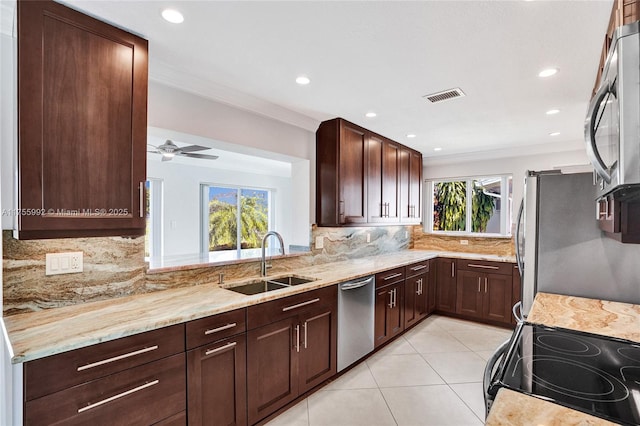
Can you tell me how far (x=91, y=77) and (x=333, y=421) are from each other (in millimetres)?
2524

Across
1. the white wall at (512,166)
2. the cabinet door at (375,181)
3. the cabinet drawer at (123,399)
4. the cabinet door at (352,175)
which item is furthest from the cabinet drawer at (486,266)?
the cabinet drawer at (123,399)

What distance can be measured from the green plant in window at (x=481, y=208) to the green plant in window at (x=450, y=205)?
0.14 meters

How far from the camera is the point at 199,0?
1463mm

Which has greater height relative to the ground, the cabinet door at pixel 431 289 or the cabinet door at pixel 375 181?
the cabinet door at pixel 375 181

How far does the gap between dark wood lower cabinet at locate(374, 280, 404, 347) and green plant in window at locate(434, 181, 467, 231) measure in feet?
6.79

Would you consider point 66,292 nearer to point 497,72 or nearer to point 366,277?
point 366,277

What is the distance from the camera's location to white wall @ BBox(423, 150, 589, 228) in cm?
409

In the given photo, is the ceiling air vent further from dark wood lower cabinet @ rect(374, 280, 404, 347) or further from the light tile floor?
the light tile floor

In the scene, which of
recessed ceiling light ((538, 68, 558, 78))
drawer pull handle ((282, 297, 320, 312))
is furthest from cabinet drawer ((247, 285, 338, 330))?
recessed ceiling light ((538, 68, 558, 78))

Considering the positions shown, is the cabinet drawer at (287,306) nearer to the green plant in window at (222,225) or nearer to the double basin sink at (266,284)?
the double basin sink at (266,284)

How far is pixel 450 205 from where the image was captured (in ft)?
17.0

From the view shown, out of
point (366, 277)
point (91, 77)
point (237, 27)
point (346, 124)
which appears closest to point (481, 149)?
point (346, 124)

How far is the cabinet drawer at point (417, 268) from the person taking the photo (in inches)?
147

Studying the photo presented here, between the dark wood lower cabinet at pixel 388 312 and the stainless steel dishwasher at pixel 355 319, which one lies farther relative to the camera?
the dark wood lower cabinet at pixel 388 312
